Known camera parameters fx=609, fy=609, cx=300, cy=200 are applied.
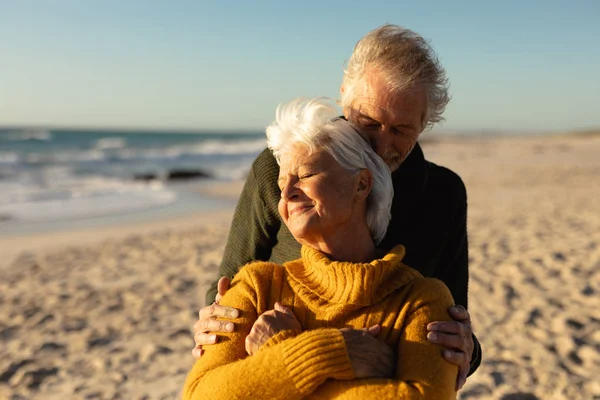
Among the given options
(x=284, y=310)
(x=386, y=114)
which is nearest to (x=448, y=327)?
(x=284, y=310)

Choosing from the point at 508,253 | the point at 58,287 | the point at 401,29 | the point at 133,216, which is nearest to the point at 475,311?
the point at 508,253

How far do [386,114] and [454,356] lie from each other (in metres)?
0.82

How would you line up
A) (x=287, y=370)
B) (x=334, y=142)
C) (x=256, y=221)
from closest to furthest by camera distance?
1. (x=287, y=370)
2. (x=334, y=142)
3. (x=256, y=221)

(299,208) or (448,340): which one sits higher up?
(299,208)

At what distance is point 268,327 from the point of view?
177cm

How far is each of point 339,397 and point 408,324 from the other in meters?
0.30

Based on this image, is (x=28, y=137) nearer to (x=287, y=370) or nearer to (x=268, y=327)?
(x=268, y=327)

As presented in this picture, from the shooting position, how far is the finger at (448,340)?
5.79 ft

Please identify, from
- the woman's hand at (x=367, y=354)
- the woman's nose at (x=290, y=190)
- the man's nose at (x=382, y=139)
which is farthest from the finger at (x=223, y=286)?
the man's nose at (x=382, y=139)

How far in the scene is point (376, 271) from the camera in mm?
1815

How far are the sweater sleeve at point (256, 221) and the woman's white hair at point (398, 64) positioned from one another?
1.31 feet

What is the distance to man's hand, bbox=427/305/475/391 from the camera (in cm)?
178

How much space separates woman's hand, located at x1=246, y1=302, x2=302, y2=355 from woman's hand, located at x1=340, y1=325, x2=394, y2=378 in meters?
0.17

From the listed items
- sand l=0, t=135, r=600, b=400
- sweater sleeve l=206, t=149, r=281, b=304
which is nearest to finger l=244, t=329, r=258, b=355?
sweater sleeve l=206, t=149, r=281, b=304
